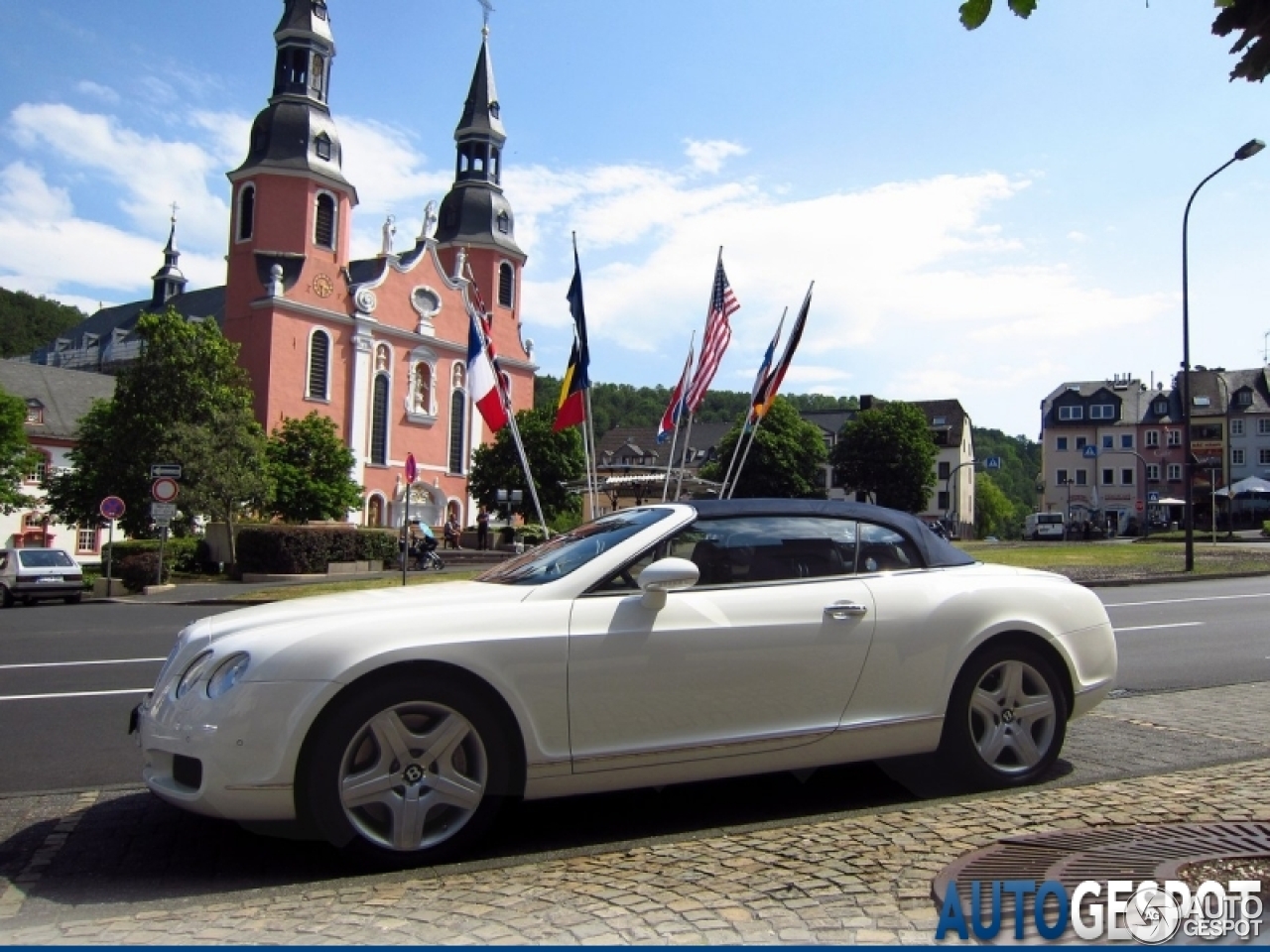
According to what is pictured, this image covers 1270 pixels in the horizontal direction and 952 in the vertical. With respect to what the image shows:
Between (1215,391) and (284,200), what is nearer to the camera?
(284,200)

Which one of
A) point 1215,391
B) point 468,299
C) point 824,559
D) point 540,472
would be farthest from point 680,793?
point 1215,391

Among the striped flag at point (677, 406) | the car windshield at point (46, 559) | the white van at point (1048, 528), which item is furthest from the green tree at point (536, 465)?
the striped flag at point (677, 406)

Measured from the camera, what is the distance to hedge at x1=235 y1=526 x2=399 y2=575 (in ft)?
106

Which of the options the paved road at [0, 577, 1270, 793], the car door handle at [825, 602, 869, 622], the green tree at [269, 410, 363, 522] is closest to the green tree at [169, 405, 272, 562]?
the green tree at [269, 410, 363, 522]

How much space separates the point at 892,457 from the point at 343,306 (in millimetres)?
41970

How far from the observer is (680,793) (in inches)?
211

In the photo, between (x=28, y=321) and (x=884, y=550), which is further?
(x=28, y=321)

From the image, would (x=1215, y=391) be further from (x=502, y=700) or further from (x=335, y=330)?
(x=502, y=700)

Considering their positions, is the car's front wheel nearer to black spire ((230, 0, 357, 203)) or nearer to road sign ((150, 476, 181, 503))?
road sign ((150, 476, 181, 503))

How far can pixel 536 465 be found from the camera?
6412 cm

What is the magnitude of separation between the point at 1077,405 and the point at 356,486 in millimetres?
64941

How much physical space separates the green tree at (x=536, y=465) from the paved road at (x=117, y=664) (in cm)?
4361

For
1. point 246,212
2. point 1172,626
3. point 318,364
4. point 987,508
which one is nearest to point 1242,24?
point 1172,626

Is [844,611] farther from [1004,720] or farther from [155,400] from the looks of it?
[155,400]
